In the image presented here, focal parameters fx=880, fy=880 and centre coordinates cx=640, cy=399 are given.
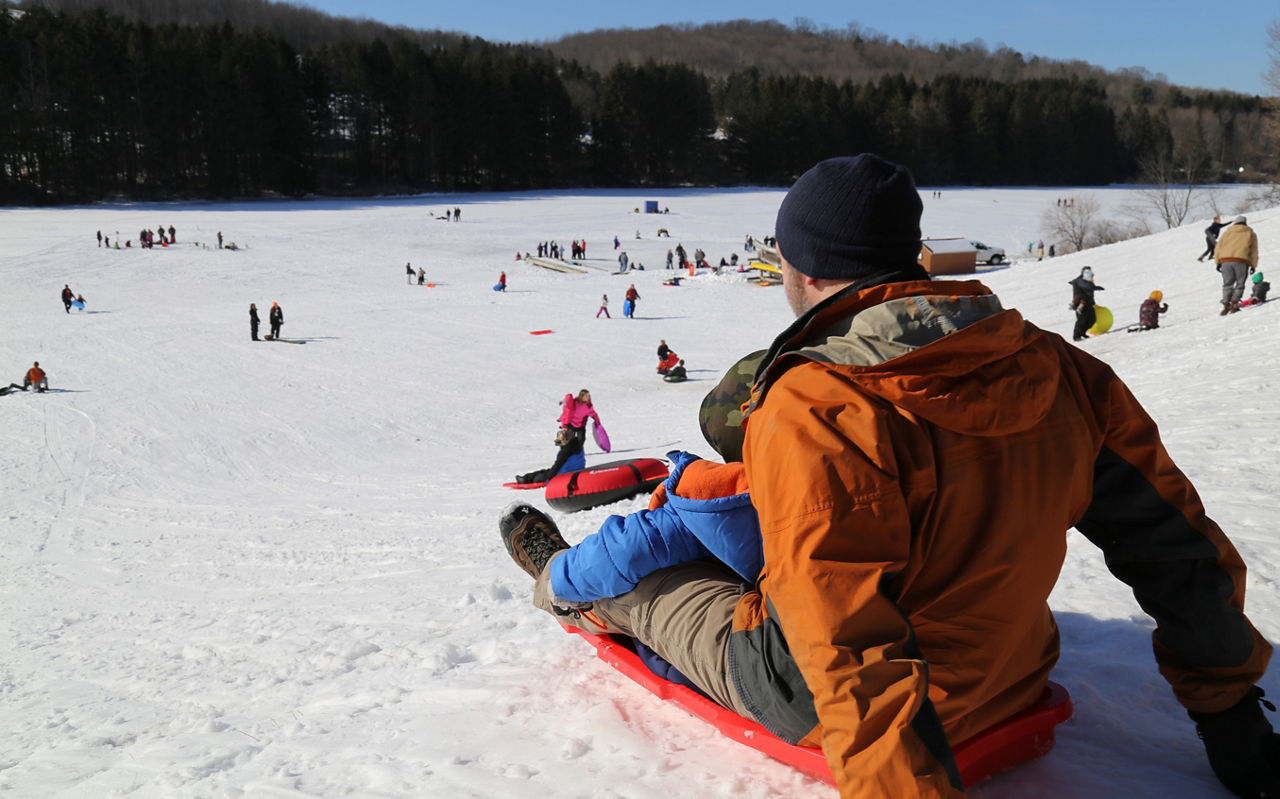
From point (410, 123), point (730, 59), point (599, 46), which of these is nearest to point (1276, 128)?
point (410, 123)

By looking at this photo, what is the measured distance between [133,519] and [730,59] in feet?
543

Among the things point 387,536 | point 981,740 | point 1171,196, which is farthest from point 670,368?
point 1171,196

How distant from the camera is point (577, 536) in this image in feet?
18.7

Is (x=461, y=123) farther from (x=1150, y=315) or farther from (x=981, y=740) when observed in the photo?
(x=981, y=740)

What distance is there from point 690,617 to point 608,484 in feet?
14.2

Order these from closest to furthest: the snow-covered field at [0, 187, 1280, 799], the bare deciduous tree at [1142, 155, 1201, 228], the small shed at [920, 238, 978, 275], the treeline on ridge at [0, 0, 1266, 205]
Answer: the snow-covered field at [0, 187, 1280, 799] → the small shed at [920, 238, 978, 275] → the bare deciduous tree at [1142, 155, 1201, 228] → the treeline on ridge at [0, 0, 1266, 205]

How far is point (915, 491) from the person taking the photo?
1563mm

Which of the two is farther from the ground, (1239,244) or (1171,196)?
(1171,196)

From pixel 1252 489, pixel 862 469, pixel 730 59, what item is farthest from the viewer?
pixel 730 59

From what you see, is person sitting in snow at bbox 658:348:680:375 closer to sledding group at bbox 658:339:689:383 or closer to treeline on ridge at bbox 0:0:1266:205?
sledding group at bbox 658:339:689:383

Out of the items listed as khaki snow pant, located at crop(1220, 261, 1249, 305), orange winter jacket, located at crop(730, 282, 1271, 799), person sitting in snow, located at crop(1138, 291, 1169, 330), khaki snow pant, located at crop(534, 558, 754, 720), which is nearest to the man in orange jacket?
orange winter jacket, located at crop(730, 282, 1271, 799)

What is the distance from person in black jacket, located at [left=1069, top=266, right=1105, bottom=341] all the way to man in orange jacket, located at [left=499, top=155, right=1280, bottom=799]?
1263cm

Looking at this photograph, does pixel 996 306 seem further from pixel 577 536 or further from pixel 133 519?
pixel 133 519

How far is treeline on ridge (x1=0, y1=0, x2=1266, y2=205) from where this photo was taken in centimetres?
5816
